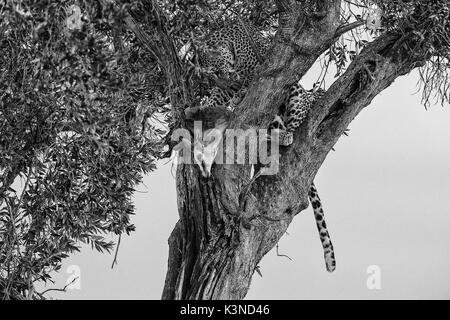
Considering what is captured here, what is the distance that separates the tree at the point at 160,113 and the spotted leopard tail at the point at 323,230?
1291mm

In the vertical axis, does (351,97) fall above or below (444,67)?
below

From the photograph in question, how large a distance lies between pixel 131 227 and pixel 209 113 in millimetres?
2546

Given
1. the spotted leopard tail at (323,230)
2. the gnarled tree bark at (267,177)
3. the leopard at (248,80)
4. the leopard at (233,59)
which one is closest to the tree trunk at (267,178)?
the gnarled tree bark at (267,177)

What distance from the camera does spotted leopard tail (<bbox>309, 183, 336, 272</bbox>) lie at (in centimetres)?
1179

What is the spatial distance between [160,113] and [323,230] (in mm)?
2613

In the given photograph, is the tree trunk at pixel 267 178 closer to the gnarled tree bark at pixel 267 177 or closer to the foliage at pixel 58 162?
the gnarled tree bark at pixel 267 177

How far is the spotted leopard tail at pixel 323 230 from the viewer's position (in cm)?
1179

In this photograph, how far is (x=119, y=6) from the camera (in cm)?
883

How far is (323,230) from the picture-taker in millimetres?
11875

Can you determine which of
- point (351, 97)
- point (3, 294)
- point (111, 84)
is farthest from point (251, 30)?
point (3, 294)

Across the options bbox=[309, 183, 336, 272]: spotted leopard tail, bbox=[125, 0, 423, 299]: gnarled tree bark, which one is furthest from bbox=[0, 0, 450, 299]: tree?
bbox=[309, 183, 336, 272]: spotted leopard tail

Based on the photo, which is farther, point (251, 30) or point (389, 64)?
point (251, 30)

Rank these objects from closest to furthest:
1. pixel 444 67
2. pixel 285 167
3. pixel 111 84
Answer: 1. pixel 111 84
2. pixel 285 167
3. pixel 444 67

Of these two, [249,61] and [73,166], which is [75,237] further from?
[249,61]
